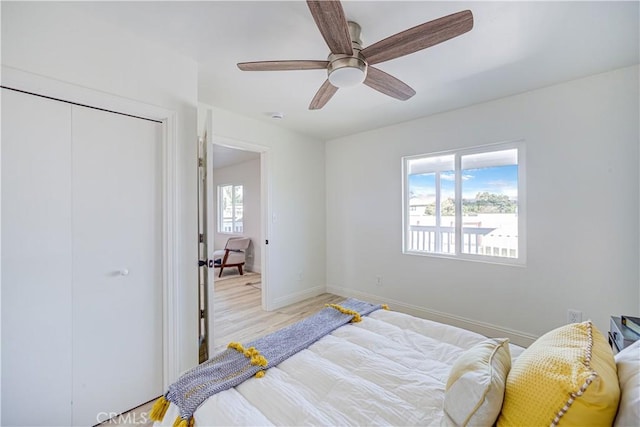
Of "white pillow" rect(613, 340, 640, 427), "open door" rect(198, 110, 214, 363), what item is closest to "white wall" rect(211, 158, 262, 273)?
"open door" rect(198, 110, 214, 363)

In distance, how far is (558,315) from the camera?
245cm

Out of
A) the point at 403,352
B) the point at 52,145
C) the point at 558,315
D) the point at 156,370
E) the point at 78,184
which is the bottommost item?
the point at 156,370

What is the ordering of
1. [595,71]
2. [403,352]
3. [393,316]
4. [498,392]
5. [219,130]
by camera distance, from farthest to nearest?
1. [219,130]
2. [595,71]
3. [393,316]
4. [403,352]
5. [498,392]

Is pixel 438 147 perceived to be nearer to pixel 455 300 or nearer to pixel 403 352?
pixel 455 300

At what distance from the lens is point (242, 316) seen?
3.33 meters

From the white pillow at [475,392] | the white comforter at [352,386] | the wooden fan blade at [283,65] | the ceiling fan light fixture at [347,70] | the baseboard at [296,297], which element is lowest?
the baseboard at [296,297]

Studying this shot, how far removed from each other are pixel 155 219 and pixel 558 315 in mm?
3510

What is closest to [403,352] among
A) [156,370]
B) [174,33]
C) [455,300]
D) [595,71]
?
[156,370]

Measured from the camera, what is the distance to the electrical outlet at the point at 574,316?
2.34 m

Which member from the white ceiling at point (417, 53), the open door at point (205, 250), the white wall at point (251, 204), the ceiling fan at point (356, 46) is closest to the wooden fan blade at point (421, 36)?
the ceiling fan at point (356, 46)

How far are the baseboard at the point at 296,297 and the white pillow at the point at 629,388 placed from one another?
3224 millimetres

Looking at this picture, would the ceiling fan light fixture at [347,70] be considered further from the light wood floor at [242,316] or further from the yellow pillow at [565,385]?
the light wood floor at [242,316]

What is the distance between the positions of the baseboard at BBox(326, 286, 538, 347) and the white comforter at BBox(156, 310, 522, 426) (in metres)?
1.63

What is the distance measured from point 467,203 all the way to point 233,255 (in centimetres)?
442
